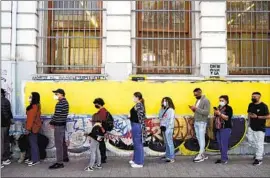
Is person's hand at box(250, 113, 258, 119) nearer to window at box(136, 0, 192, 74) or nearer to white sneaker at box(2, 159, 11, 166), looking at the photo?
window at box(136, 0, 192, 74)

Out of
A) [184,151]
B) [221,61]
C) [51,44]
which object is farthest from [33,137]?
[221,61]

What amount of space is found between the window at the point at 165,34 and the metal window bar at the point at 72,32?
4.06ft

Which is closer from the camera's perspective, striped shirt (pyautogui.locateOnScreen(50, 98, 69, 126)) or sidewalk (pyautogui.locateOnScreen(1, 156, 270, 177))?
sidewalk (pyautogui.locateOnScreen(1, 156, 270, 177))

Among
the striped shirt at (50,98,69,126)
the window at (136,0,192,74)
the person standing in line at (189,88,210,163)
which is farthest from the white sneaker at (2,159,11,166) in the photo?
the person standing in line at (189,88,210,163)

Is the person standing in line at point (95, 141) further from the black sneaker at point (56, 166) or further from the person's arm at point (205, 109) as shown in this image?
the person's arm at point (205, 109)

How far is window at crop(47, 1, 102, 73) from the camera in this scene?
37.6ft

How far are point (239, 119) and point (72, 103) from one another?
178 inches

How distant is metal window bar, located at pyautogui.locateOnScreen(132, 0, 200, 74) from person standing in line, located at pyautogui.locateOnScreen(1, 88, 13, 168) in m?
3.85

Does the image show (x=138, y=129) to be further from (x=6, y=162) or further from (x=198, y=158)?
(x=6, y=162)

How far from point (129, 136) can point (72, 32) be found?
3.46 meters

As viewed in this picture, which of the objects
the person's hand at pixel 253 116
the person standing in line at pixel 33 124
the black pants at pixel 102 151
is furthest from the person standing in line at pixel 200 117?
the person standing in line at pixel 33 124

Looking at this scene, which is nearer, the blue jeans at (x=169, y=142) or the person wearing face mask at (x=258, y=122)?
the person wearing face mask at (x=258, y=122)

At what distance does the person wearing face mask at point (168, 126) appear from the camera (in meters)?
9.85

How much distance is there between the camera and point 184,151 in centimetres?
1066
